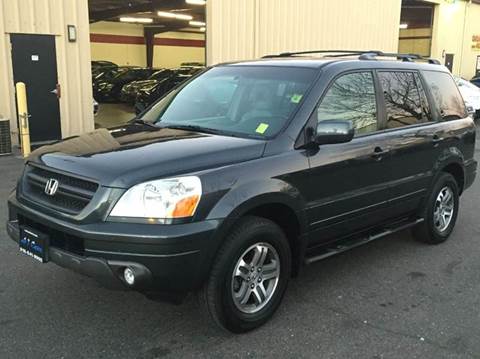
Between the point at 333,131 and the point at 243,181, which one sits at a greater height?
the point at 333,131

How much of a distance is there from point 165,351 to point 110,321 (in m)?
0.55

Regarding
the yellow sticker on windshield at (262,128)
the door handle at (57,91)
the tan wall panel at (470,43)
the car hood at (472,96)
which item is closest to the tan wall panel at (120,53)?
the tan wall panel at (470,43)

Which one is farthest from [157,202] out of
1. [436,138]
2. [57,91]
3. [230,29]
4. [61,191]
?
[230,29]

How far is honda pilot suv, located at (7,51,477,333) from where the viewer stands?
3096mm

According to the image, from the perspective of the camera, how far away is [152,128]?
4215 millimetres

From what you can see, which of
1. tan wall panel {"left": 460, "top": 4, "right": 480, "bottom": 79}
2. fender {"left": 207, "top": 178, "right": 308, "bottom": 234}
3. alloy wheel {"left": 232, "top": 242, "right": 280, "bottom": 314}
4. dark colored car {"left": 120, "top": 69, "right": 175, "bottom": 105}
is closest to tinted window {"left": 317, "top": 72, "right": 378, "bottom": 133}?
fender {"left": 207, "top": 178, "right": 308, "bottom": 234}

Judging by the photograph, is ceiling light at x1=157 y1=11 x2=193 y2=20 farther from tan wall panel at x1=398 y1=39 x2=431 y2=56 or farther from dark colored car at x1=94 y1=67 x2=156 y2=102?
tan wall panel at x1=398 y1=39 x2=431 y2=56

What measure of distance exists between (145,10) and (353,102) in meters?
24.9

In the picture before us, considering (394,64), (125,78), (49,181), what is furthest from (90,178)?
(125,78)

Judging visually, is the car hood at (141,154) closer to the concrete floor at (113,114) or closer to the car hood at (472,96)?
the concrete floor at (113,114)

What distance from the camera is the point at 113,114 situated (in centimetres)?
1858

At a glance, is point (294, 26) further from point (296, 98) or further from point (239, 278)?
point (239, 278)

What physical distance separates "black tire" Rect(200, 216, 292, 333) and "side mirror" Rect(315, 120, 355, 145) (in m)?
0.71

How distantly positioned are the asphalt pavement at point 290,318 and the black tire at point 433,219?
0.49 m
